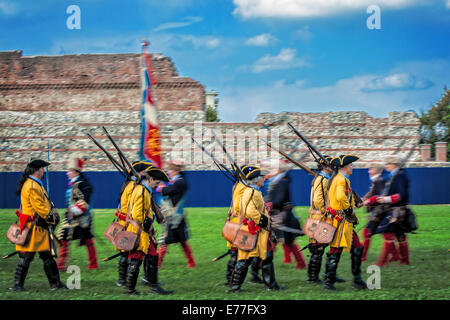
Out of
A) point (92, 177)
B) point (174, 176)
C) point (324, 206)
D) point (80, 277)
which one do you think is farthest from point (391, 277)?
point (92, 177)

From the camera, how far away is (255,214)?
839 cm

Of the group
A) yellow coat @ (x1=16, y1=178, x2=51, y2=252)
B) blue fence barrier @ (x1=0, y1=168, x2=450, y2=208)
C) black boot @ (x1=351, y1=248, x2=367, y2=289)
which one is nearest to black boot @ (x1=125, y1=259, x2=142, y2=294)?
yellow coat @ (x1=16, y1=178, x2=51, y2=252)

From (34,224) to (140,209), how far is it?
1557 mm

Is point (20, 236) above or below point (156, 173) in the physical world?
below

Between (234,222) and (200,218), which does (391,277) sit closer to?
(234,222)

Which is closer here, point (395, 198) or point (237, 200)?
point (237, 200)

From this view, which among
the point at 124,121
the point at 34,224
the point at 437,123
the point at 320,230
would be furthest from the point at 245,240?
the point at 437,123

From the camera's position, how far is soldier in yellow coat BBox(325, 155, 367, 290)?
8562mm

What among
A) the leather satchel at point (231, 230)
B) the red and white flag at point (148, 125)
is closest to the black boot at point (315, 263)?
the leather satchel at point (231, 230)

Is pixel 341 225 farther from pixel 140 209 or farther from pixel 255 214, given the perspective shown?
pixel 140 209

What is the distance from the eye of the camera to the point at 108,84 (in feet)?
119

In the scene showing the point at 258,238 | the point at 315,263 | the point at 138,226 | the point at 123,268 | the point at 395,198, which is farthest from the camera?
the point at 395,198

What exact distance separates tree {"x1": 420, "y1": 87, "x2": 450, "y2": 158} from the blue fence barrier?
14.5 meters

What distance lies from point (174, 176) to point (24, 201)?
280 centimetres
